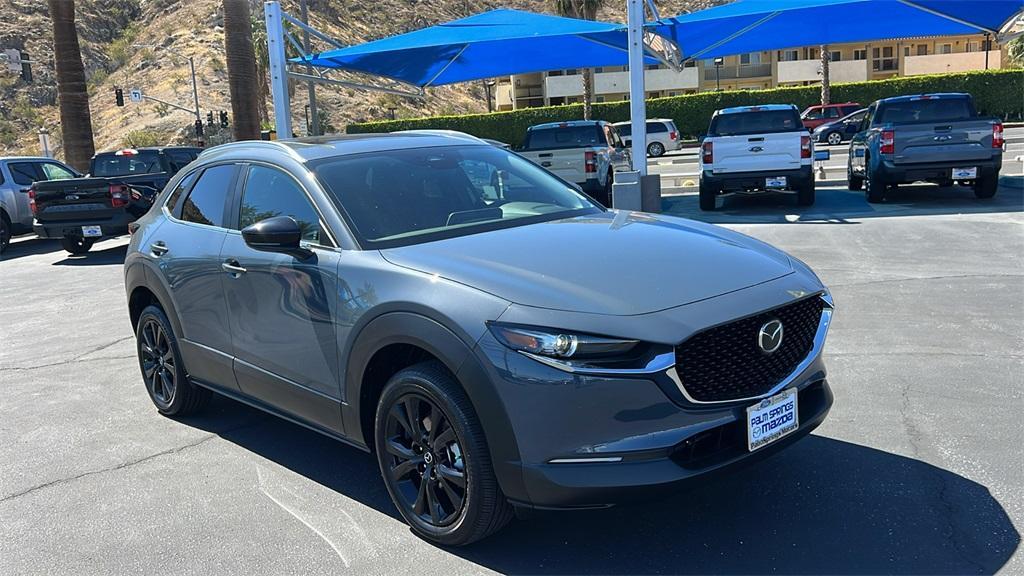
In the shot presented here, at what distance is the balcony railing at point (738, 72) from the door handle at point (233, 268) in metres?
66.6

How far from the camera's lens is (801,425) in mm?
3484

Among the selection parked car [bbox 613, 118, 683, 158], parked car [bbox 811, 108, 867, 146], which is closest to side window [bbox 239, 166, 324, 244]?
parked car [bbox 811, 108, 867, 146]

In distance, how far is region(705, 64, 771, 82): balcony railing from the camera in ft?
219

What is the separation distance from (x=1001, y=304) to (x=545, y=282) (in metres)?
5.74

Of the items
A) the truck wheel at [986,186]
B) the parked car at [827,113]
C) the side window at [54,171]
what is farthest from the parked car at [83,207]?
the parked car at [827,113]

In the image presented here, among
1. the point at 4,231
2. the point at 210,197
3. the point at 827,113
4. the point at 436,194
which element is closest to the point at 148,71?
the point at 827,113

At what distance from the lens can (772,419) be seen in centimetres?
331

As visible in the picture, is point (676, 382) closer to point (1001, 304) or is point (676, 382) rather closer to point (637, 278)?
point (637, 278)

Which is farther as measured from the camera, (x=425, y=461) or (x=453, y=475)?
(x=425, y=461)

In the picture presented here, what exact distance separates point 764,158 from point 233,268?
11662mm

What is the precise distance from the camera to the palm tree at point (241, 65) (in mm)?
18797

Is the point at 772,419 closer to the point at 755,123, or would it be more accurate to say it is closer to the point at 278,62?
the point at 755,123

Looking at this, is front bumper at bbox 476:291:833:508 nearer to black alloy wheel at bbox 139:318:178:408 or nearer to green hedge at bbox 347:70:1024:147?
black alloy wheel at bbox 139:318:178:408

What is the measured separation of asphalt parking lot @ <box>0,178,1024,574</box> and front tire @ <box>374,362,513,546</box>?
0.17 m
